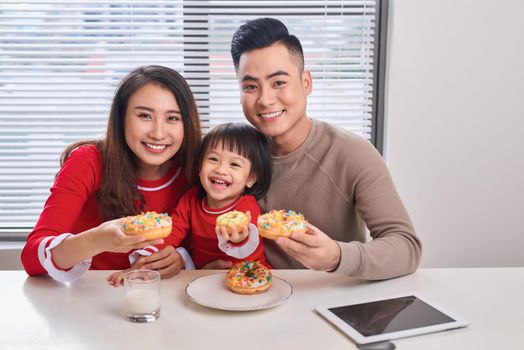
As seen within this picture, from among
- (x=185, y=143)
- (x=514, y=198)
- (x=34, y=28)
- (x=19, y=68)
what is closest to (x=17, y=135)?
(x=19, y=68)

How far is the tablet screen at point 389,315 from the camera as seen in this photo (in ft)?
4.50

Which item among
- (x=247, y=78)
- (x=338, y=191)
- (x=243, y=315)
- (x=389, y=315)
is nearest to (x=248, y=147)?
(x=247, y=78)

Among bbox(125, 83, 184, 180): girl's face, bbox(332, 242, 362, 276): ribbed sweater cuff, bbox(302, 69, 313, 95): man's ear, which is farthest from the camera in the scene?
bbox(302, 69, 313, 95): man's ear

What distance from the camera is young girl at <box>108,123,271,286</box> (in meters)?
1.99

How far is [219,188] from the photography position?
1981mm

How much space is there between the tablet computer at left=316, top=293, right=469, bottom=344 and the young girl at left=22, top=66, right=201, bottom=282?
1.99ft

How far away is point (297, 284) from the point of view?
5.56 feet

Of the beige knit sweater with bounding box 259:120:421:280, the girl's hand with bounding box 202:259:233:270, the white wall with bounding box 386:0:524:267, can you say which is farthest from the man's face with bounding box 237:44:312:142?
the white wall with bounding box 386:0:524:267

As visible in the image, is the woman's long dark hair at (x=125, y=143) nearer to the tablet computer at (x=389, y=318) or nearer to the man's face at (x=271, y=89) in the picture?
the man's face at (x=271, y=89)

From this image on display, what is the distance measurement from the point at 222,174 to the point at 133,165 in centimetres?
38

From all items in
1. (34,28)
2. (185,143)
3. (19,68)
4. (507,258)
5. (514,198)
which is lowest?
(507,258)

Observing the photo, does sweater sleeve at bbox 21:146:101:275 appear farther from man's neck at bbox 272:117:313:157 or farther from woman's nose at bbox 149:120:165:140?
man's neck at bbox 272:117:313:157

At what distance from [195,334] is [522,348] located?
768 mm

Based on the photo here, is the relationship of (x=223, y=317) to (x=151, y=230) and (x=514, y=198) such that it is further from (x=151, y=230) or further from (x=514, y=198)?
(x=514, y=198)
